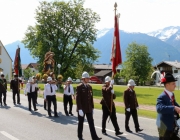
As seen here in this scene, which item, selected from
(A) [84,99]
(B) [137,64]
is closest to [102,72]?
(B) [137,64]

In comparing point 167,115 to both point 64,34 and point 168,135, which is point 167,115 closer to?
point 168,135

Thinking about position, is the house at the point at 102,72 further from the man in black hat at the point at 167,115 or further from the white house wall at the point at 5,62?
the man in black hat at the point at 167,115

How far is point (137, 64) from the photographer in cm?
8319

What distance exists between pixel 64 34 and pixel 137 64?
39946mm

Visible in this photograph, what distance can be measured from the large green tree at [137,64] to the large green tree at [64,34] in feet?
96.7

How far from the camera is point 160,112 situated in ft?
17.4

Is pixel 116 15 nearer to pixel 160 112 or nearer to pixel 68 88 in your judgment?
pixel 68 88

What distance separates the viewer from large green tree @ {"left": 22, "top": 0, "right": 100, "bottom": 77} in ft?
153

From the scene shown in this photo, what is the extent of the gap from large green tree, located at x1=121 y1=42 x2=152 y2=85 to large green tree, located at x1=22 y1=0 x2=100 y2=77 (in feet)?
96.7

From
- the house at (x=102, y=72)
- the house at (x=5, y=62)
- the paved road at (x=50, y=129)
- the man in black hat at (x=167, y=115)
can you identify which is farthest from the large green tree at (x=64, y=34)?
the house at (x=102, y=72)

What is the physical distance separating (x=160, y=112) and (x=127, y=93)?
475 centimetres

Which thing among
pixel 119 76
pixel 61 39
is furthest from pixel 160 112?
pixel 119 76

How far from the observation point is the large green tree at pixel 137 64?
77812 mm

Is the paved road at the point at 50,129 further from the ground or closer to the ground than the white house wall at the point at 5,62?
closer to the ground
